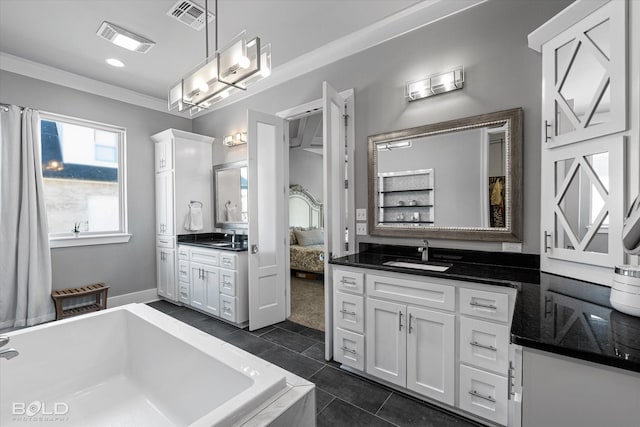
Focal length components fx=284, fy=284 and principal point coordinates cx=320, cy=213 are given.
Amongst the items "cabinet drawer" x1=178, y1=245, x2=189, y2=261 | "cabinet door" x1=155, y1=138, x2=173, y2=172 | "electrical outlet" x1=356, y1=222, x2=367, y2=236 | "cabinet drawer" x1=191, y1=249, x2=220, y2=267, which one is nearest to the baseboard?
"cabinet drawer" x1=178, y1=245, x2=189, y2=261

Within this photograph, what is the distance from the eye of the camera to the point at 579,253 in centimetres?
150

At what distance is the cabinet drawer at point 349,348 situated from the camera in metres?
2.12

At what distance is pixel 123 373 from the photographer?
6.40ft

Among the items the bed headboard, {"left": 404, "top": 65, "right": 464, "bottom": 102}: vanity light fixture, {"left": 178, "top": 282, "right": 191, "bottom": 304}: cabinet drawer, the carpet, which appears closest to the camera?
{"left": 404, "top": 65, "right": 464, "bottom": 102}: vanity light fixture

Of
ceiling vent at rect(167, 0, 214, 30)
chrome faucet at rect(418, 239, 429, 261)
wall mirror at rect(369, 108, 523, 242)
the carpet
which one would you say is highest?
ceiling vent at rect(167, 0, 214, 30)

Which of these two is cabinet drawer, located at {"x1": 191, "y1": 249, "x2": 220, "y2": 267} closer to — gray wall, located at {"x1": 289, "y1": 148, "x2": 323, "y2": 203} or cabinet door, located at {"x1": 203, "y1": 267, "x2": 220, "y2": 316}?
cabinet door, located at {"x1": 203, "y1": 267, "x2": 220, "y2": 316}

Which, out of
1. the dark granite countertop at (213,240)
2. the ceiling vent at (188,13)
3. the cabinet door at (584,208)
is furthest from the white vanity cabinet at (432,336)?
the ceiling vent at (188,13)

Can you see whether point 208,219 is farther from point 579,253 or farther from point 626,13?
point 626,13

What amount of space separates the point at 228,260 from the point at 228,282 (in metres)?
Answer: 0.25

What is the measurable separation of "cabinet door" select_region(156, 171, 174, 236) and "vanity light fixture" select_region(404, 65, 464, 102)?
127 inches

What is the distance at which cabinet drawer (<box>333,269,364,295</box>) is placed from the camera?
2.12 metres

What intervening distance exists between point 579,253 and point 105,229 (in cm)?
482

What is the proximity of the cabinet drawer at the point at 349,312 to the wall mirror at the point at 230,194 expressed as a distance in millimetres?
2143

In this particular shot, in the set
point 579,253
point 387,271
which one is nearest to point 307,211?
point 387,271
